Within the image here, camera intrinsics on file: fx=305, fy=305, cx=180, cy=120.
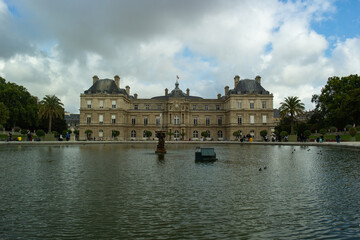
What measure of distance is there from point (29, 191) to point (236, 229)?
731 centimetres

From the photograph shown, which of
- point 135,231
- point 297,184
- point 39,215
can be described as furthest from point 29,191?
point 297,184

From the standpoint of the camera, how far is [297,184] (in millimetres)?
11852

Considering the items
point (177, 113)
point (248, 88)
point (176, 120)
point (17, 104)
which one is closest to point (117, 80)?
point (177, 113)

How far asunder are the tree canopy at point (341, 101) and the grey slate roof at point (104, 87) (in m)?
49.3

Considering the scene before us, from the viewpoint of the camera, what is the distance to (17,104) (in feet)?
221

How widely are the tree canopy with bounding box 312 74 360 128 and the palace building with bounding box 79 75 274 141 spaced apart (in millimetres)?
12362

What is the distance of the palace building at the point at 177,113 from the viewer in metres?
74.5

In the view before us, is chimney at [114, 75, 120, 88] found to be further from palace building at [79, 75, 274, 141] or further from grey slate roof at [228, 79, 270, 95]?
grey slate roof at [228, 79, 270, 95]

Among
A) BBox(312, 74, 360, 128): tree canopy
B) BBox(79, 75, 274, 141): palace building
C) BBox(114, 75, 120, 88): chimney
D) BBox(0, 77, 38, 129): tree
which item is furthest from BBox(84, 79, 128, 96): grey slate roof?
BBox(312, 74, 360, 128): tree canopy

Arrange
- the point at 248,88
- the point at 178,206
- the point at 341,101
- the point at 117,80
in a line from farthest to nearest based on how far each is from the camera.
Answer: the point at 117,80 < the point at 248,88 < the point at 341,101 < the point at 178,206

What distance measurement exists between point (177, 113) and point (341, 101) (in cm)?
3794

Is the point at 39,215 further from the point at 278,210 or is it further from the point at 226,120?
the point at 226,120

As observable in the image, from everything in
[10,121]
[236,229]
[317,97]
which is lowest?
[236,229]

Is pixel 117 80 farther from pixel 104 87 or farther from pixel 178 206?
pixel 178 206
